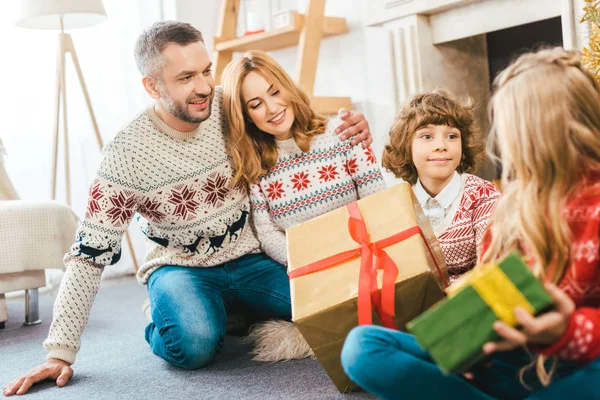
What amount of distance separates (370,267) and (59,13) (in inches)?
82.9

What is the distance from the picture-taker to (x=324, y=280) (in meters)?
1.25

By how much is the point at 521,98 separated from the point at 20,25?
251 cm

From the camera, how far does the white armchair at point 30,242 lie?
218 centimetres

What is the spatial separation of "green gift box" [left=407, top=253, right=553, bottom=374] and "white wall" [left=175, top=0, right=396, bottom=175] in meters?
1.75

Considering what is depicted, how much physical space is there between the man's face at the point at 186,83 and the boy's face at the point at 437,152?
532 mm

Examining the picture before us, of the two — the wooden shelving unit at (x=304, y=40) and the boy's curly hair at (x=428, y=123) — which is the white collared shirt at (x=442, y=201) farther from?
the wooden shelving unit at (x=304, y=40)

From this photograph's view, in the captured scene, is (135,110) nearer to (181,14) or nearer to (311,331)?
(181,14)

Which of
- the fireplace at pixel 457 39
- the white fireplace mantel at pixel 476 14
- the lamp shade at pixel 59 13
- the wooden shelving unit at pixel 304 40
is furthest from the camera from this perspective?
the lamp shade at pixel 59 13

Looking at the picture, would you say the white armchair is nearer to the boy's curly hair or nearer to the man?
the man

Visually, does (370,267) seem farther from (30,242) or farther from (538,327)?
(30,242)

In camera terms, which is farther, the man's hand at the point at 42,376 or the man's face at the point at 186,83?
the man's face at the point at 186,83

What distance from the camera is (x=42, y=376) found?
153cm

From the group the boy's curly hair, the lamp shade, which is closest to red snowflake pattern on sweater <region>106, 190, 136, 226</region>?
the boy's curly hair

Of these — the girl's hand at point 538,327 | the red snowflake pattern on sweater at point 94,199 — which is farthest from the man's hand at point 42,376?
the girl's hand at point 538,327
